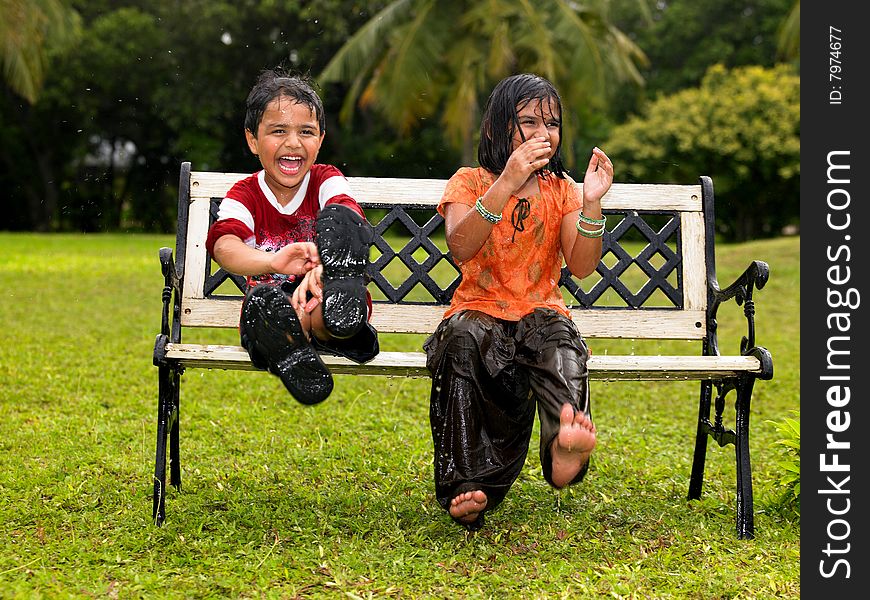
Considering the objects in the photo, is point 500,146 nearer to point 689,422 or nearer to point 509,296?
point 509,296

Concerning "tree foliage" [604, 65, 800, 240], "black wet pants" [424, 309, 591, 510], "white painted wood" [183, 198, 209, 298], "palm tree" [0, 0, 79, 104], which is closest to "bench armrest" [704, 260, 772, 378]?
"black wet pants" [424, 309, 591, 510]

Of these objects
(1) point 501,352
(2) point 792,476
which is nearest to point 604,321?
(1) point 501,352

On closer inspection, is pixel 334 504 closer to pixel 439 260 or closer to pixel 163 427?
pixel 163 427

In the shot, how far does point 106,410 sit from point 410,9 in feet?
48.9

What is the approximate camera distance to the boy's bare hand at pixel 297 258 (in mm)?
2938

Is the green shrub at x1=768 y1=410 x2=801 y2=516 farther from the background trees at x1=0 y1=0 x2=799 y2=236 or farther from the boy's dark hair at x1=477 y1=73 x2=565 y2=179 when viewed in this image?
the background trees at x1=0 y1=0 x2=799 y2=236

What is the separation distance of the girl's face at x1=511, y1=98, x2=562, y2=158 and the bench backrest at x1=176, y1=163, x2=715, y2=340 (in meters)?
0.77

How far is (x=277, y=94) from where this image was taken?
321 centimetres

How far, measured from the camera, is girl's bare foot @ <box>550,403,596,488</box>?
→ 9.92 ft

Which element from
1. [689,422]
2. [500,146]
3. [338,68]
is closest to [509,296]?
[500,146]

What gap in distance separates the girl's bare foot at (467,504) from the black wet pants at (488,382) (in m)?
0.04

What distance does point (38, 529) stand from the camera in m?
3.48

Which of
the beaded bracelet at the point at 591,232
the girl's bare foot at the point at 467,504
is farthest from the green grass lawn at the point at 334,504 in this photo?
the beaded bracelet at the point at 591,232
